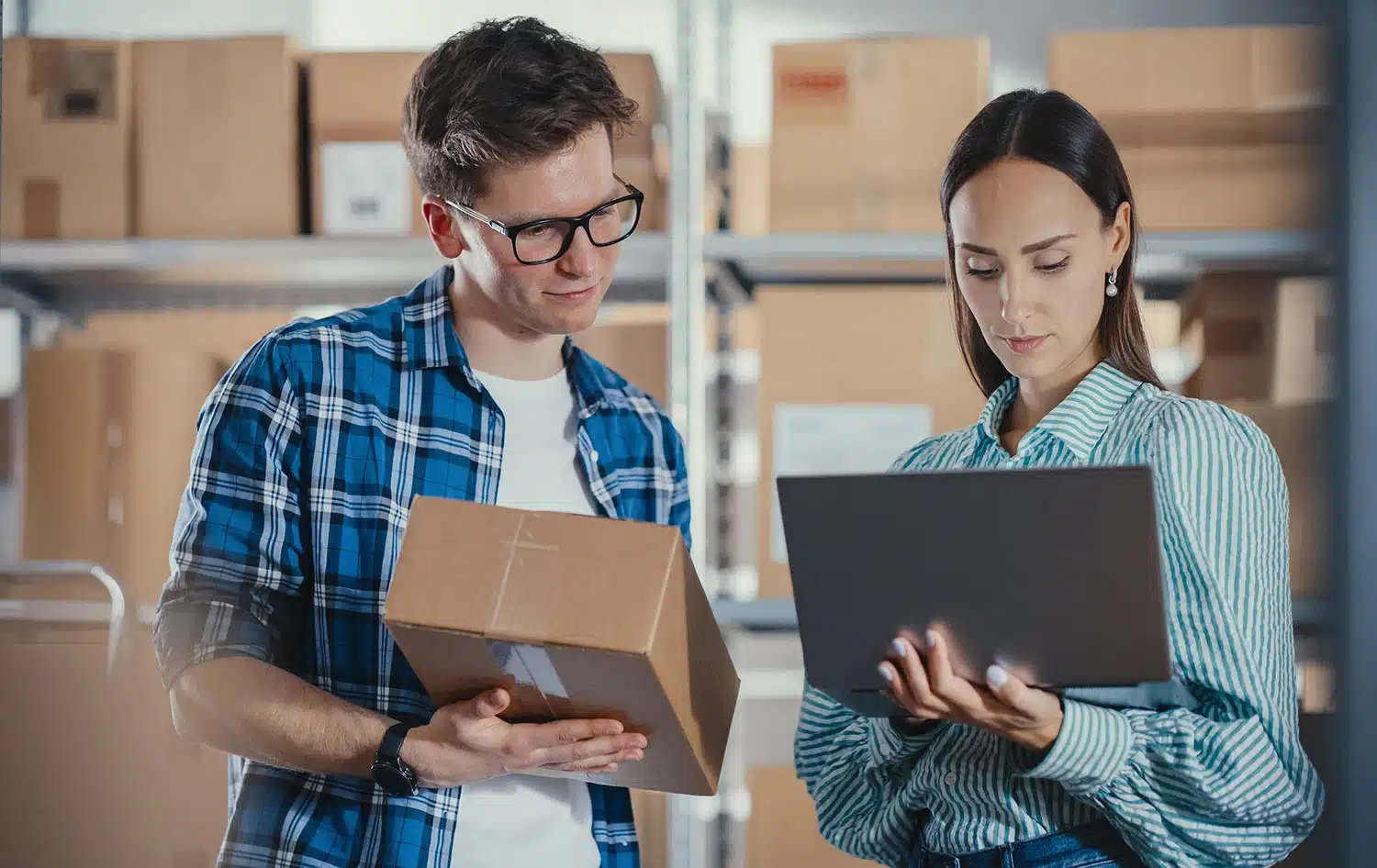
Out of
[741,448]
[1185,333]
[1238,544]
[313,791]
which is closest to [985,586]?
[1238,544]

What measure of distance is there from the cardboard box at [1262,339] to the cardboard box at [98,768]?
1709 mm

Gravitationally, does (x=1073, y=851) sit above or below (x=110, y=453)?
below

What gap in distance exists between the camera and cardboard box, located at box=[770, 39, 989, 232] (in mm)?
2086

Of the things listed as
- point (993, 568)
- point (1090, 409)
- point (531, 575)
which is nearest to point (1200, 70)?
point (1090, 409)

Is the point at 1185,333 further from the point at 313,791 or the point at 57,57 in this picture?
the point at 57,57

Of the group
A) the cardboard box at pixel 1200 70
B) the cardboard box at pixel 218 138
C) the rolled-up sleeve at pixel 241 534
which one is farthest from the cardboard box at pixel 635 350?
the rolled-up sleeve at pixel 241 534

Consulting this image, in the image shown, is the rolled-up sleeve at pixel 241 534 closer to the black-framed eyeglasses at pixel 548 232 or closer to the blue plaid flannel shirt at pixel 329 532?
the blue plaid flannel shirt at pixel 329 532

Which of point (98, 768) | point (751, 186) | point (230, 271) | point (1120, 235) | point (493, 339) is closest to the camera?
point (1120, 235)

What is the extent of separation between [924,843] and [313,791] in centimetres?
54

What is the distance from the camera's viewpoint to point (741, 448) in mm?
3084

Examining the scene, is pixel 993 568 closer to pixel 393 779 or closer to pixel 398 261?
pixel 393 779

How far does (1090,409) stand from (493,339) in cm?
59

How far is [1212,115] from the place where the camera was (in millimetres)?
2045

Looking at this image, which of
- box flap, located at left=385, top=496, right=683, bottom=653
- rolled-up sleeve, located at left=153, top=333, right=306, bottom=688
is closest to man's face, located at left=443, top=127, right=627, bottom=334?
rolled-up sleeve, located at left=153, top=333, right=306, bottom=688
